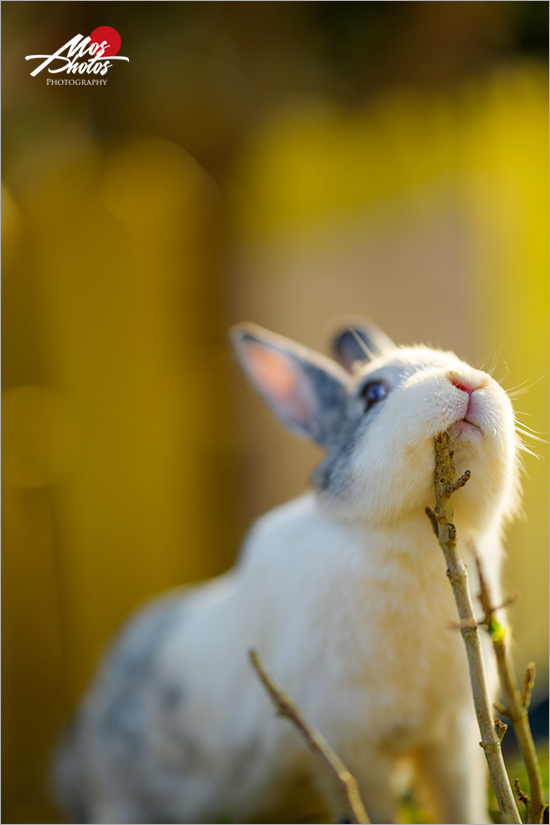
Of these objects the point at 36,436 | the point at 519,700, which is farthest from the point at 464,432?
the point at 36,436

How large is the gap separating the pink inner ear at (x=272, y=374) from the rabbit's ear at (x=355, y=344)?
190 millimetres

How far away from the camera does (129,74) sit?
2354mm

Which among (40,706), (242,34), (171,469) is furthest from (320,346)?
(40,706)

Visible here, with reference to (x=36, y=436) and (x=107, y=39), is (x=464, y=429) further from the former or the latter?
(x=36, y=436)

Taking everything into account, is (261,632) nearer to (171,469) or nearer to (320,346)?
(171,469)

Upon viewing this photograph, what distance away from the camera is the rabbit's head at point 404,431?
97 centimetres

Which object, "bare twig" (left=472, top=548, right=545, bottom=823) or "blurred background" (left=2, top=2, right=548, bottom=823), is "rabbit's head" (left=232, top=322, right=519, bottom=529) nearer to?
"bare twig" (left=472, top=548, right=545, bottom=823)

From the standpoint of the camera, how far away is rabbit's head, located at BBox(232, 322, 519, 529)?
972mm

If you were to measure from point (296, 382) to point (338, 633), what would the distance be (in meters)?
0.58

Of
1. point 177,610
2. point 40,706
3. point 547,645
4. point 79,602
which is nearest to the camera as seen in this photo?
point 547,645

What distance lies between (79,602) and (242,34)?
247 cm

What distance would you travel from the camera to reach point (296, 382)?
150 cm

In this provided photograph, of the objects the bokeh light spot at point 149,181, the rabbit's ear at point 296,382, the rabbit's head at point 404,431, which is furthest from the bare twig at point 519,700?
the bokeh light spot at point 149,181

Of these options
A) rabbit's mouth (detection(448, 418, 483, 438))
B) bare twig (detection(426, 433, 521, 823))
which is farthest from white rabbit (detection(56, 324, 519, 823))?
bare twig (detection(426, 433, 521, 823))
